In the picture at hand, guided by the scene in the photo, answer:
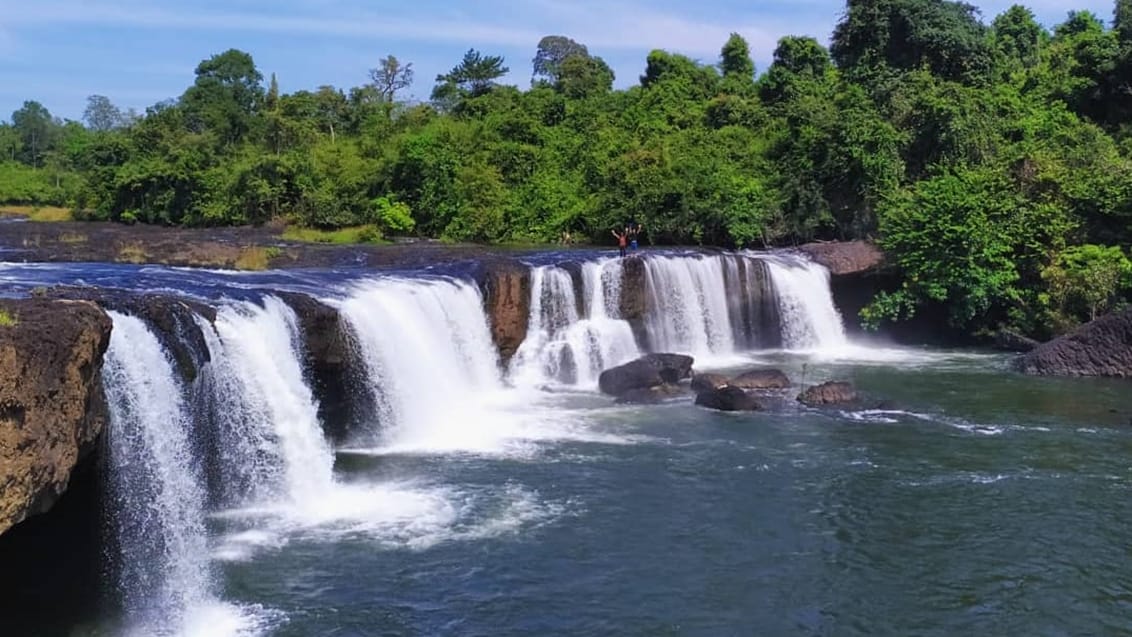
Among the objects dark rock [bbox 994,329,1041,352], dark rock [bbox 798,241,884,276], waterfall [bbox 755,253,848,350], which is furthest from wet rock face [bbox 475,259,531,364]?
dark rock [bbox 994,329,1041,352]

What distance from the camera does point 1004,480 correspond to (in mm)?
12711

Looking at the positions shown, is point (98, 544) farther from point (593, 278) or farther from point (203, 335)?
point (593, 278)

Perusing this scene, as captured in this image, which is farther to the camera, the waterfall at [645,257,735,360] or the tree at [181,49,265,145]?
the tree at [181,49,265,145]

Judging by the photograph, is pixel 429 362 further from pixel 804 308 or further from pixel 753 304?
pixel 804 308

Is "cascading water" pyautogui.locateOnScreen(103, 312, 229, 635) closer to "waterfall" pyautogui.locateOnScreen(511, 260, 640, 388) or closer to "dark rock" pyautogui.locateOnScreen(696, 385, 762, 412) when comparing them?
"dark rock" pyautogui.locateOnScreen(696, 385, 762, 412)

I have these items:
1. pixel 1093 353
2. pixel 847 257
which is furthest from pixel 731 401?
pixel 847 257

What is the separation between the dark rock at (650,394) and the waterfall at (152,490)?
27.3 ft

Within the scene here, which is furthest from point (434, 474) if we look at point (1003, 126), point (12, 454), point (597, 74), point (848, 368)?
point (597, 74)

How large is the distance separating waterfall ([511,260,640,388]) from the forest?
6567 mm

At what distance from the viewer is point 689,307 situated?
22469 mm

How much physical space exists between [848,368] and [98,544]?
15448mm

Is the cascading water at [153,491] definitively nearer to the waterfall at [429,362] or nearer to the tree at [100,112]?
the waterfall at [429,362]

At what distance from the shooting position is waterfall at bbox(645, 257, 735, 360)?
22.0m

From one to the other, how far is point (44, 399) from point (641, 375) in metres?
11.7
